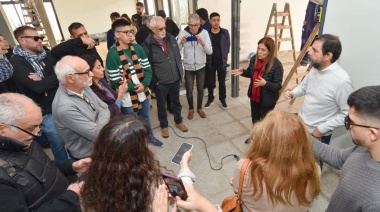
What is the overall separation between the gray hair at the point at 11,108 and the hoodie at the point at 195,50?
8.51ft

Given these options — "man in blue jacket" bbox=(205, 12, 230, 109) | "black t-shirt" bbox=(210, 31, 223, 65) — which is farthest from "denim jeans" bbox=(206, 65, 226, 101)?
"black t-shirt" bbox=(210, 31, 223, 65)

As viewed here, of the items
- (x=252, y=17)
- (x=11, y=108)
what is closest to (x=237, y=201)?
(x=11, y=108)

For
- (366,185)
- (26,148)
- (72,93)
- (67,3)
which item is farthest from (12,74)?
(67,3)

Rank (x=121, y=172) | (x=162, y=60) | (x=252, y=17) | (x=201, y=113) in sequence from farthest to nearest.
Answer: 1. (x=252, y=17)
2. (x=201, y=113)
3. (x=162, y=60)
4. (x=121, y=172)

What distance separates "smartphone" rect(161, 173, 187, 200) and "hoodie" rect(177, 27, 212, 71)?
8.87 ft

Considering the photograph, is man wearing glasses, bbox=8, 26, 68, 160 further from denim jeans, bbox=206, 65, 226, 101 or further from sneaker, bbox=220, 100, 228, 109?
sneaker, bbox=220, 100, 228, 109

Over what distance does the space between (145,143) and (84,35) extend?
287 centimetres

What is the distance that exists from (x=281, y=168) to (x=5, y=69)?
2780 mm

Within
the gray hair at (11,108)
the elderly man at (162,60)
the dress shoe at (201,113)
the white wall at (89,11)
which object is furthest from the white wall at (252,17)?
the white wall at (89,11)

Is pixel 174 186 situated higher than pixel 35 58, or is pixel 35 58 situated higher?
pixel 35 58

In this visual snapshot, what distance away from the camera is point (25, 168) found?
1.26 metres

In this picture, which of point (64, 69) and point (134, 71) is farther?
point (134, 71)

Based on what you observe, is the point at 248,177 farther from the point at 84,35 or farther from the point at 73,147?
the point at 84,35

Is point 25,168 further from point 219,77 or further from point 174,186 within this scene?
point 219,77
